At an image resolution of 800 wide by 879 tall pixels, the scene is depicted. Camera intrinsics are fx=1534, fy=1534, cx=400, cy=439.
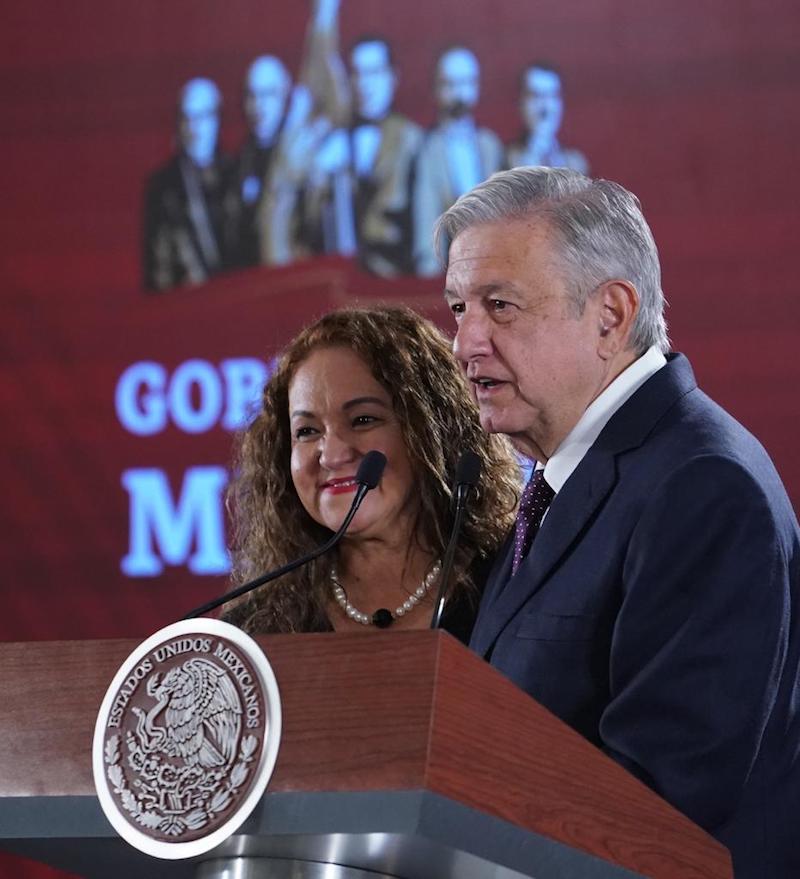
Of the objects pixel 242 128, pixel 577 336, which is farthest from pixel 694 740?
pixel 242 128

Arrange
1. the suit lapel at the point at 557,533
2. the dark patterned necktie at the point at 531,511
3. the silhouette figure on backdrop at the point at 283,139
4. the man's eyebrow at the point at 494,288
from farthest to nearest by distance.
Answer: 1. the silhouette figure on backdrop at the point at 283,139
2. the dark patterned necktie at the point at 531,511
3. the man's eyebrow at the point at 494,288
4. the suit lapel at the point at 557,533

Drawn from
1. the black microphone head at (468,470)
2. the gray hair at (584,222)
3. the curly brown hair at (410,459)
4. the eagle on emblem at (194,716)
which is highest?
the gray hair at (584,222)

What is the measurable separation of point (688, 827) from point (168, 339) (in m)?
2.63

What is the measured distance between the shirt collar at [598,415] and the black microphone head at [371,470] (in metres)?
0.28

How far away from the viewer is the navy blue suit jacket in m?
1.65

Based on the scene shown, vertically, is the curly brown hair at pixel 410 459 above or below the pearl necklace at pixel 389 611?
above

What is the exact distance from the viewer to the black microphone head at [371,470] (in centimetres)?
225

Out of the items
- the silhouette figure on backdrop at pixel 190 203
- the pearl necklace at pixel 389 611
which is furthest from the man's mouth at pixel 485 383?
the silhouette figure on backdrop at pixel 190 203

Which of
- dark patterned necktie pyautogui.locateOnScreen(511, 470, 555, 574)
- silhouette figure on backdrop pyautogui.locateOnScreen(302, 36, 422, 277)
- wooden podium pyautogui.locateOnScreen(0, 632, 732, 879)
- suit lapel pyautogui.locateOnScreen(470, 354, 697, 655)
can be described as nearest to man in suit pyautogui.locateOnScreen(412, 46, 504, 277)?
silhouette figure on backdrop pyautogui.locateOnScreen(302, 36, 422, 277)

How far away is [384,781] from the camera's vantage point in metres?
1.25

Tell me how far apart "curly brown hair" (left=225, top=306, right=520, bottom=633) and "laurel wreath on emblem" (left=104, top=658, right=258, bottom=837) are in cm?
127

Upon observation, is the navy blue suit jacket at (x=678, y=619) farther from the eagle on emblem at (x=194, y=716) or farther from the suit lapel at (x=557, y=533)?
the eagle on emblem at (x=194, y=716)

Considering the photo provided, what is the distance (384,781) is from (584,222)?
3.49 ft

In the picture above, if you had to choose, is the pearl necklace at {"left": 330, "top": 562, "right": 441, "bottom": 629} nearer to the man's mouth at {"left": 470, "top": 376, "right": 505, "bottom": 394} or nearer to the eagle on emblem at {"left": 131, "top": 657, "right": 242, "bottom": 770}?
the man's mouth at {"left": 470, "top": 376, "right": 505, "bottom": 394}
